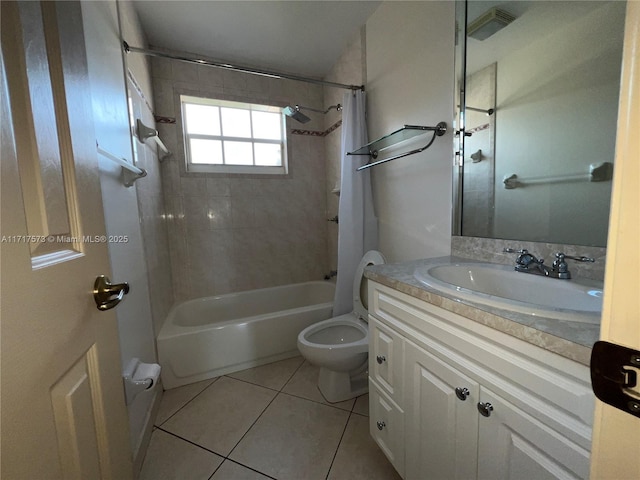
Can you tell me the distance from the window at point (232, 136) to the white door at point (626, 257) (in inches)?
97.8

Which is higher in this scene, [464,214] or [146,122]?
[146,122]

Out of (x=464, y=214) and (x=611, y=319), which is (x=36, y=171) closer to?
(x=611, y=319)

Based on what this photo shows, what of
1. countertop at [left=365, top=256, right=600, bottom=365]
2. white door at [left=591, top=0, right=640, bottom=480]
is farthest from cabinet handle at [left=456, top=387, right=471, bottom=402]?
white door at [left=591, top=0, right=640, bottom=480]

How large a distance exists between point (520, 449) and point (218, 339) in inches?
66.0

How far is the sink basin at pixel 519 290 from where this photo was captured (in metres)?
0.57

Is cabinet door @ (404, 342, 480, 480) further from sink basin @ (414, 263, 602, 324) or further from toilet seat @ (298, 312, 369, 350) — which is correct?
toilet seat @ (298, 312, 369, 350)

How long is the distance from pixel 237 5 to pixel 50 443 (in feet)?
7.12

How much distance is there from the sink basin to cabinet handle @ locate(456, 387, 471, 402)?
0.80 ft

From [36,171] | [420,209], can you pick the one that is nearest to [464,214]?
[420,209]

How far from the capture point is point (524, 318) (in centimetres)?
56

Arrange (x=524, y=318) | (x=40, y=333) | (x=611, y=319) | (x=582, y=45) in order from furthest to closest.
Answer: (x=582, y=45) < (x=524, y=318) < (x=40, y=333) < (x=611, y=319)

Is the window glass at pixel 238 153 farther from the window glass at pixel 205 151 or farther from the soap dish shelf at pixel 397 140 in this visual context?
the soap dish shelf at pixel 397 140

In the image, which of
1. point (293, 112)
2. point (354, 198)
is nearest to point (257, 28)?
point (293, 112)

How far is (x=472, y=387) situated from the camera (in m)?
0.67
